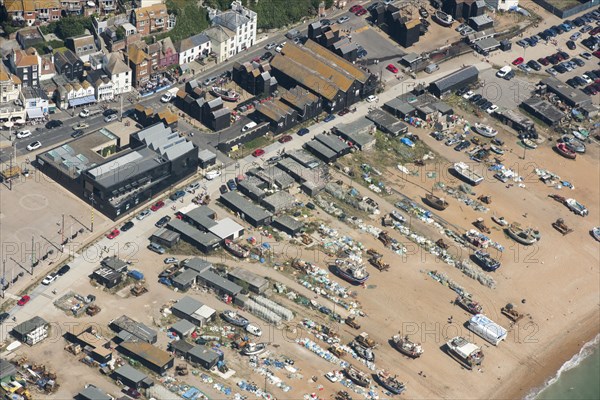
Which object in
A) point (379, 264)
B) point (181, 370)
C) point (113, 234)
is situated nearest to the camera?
point (181, 370)

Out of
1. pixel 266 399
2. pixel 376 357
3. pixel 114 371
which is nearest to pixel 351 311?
pixel 376 357

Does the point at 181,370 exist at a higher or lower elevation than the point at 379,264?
lower

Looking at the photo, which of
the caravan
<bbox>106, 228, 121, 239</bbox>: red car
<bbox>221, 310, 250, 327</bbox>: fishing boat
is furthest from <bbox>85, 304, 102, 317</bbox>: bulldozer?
the caravan

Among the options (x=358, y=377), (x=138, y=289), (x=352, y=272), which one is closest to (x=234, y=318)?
(x=138, y=289)

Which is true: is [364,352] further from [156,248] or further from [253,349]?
[156,248]

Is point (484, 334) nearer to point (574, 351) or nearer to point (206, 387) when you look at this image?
point (574, 351)

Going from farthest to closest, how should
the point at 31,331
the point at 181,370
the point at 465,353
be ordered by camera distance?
the point at 465,353
the point at 31,331
the point at 181,370

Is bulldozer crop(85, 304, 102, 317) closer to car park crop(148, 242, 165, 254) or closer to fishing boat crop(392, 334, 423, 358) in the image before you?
car park crop(148, 242, 165, 254)
